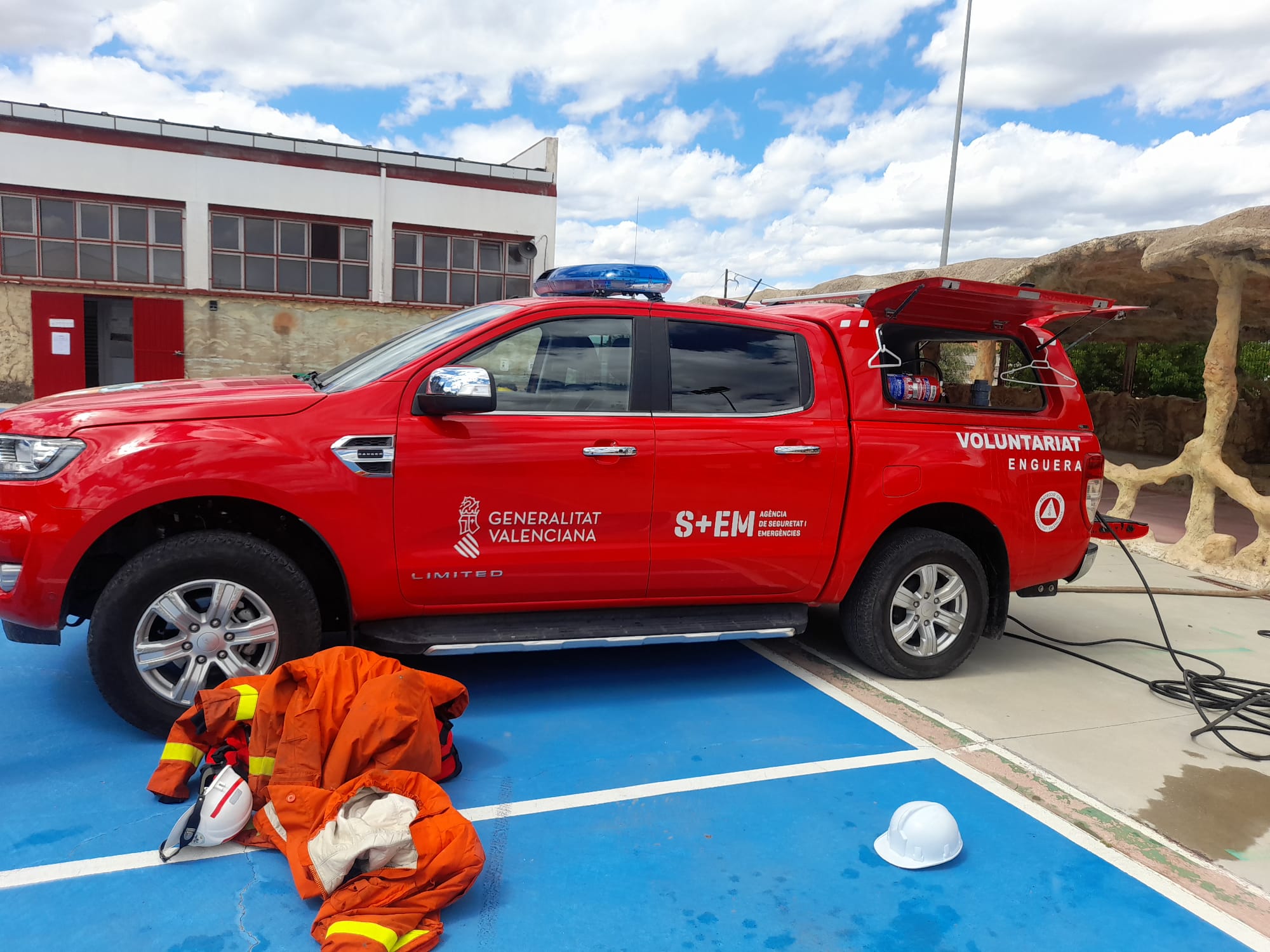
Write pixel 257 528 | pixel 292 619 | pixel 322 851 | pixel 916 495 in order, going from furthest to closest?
pixel 916 495 < pixel 257 528 < pixel 292 619 < pixel 322 851

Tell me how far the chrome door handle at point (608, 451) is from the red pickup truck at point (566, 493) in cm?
2

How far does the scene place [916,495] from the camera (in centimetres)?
459

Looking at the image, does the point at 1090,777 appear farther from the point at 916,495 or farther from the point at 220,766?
the point at 220,766

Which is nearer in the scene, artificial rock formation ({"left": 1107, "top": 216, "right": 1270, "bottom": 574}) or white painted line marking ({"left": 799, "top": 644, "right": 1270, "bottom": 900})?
white painted line marking ({"left": 799, "top": 644, "right": 1270, "bottom": 900})

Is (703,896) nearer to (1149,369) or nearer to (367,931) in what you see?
(367,931)

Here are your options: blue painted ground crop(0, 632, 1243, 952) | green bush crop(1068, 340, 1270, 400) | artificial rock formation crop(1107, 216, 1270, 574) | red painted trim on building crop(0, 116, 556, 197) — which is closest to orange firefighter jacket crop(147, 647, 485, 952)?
blue painted ground crop(0, 632, 1243, 952)

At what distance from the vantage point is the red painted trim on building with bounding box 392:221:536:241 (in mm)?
22281

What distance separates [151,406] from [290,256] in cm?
1941

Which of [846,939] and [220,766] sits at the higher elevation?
[220,766]

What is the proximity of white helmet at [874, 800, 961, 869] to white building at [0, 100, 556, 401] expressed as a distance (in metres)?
20.0

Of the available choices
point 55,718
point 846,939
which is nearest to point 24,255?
point 55,718

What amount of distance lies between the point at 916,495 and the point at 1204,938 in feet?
7.44

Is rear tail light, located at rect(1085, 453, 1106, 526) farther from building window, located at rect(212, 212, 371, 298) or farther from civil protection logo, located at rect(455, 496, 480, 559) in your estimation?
building window, located at rect(212, 212, 371, 298)

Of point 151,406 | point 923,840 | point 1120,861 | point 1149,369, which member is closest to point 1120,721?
point 1120,861
